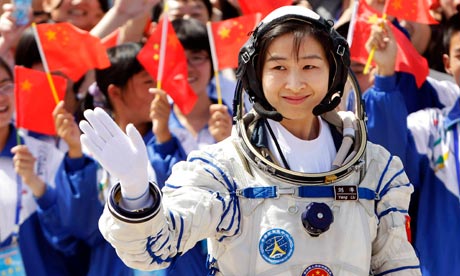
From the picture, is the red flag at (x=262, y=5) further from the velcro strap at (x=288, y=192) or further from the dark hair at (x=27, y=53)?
the velcro strap at (x=288, y=192)

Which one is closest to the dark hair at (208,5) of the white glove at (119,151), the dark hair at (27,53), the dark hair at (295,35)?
the dark hair at (27,53)

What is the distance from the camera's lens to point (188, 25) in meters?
6.62

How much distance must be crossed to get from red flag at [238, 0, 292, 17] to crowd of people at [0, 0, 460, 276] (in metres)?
0.07

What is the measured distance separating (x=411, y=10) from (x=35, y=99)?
204 centimetres

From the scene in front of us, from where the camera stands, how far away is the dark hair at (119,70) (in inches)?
252

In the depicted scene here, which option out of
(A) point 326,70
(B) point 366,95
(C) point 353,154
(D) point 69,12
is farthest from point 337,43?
(D) point 69,12

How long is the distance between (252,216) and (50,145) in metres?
2.79

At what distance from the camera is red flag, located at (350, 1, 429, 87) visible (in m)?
5.97

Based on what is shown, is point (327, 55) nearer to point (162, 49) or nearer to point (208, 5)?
point (162, 49)

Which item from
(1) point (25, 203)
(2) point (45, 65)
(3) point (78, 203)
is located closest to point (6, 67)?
(2) point (45, 65)

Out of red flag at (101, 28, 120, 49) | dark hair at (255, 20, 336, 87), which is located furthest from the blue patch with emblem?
red flag at (101, 28, 120, 49)

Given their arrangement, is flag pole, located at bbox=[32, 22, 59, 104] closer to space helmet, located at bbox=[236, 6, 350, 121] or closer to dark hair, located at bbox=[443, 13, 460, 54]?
dark hair, located at bbox=[443, 13, 460, 54]

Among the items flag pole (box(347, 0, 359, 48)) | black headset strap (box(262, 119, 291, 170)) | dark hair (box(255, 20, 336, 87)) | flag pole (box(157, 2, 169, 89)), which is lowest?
flag pole (box(157, 2, 169, 89))

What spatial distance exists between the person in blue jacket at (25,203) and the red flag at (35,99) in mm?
99
